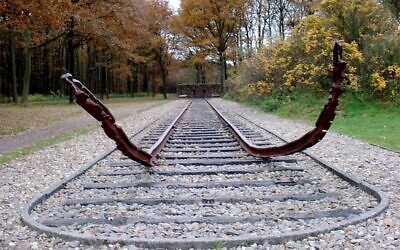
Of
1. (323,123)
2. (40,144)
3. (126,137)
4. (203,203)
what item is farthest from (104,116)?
(40,144)

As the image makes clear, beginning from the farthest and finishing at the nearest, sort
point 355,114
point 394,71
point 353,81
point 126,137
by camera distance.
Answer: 1. point 353,81
2. point 394,71
3. point 355,114
4. point 126,137

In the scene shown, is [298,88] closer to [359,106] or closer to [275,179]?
[359,106]

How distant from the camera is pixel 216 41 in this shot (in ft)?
159

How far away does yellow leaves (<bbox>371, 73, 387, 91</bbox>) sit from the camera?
16.8 m

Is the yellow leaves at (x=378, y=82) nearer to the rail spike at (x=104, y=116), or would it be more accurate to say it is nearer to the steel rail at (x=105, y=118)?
the steel rail at (x=105, y=118)

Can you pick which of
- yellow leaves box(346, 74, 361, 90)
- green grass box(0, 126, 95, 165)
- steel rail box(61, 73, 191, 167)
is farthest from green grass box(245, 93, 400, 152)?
green grass box(0, 126, 95, 165)

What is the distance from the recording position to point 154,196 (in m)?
5.62

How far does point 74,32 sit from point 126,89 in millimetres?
39057

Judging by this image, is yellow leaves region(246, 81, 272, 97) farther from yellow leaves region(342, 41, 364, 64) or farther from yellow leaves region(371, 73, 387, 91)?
yellow leaves region(371, 73, 387, 91)

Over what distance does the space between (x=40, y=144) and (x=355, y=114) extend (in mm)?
10556

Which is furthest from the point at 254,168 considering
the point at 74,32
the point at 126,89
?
the point at 126,89

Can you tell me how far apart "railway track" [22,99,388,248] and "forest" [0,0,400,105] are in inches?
456

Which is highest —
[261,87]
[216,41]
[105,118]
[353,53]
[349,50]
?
[216,41]

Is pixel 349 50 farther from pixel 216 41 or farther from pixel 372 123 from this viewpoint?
pixel 216 41
